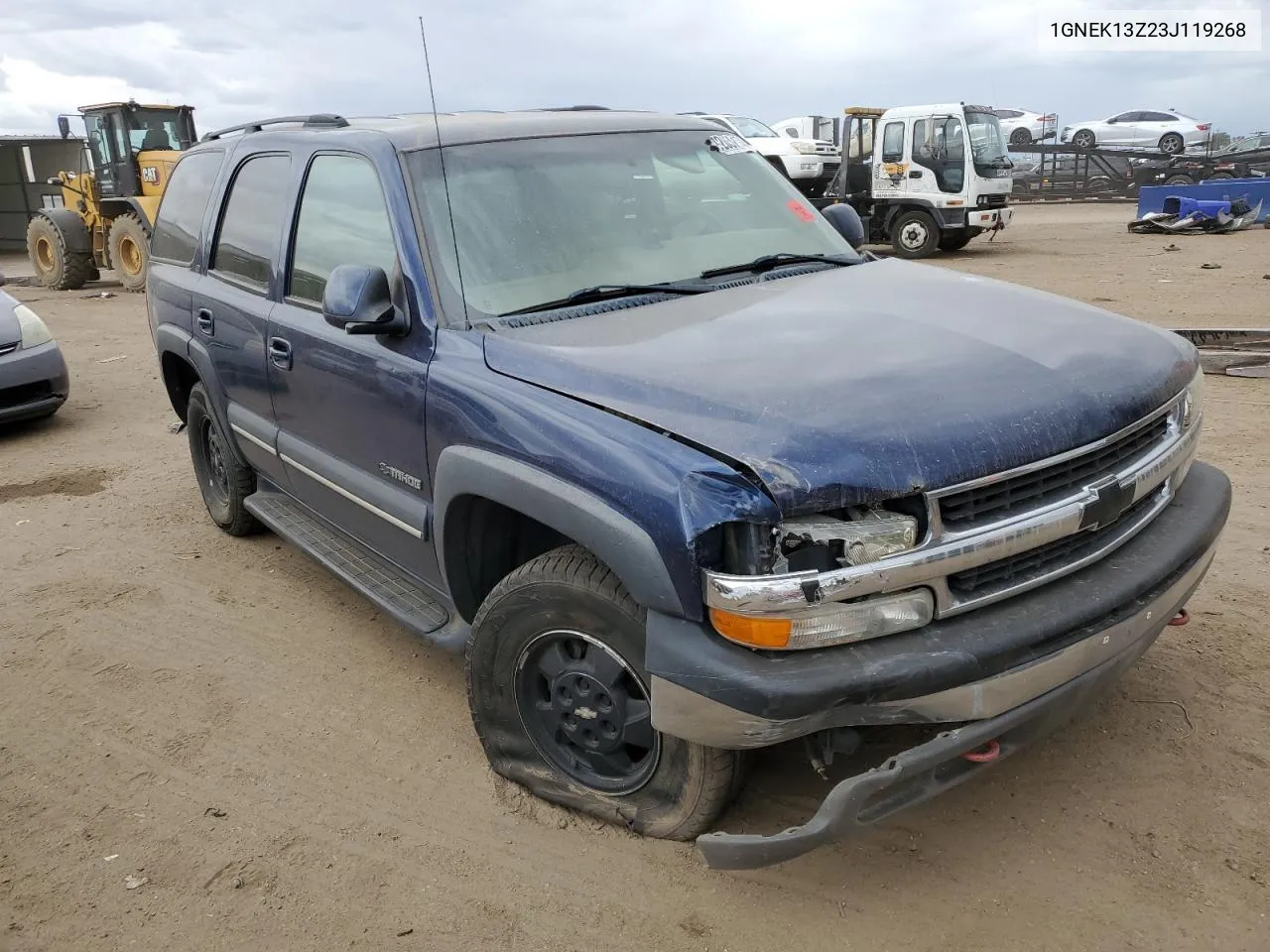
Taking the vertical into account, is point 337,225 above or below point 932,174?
above

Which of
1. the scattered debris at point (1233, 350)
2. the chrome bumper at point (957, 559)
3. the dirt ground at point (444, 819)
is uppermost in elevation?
the chrome bumper at point (957, 559)

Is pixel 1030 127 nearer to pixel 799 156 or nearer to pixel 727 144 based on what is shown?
pixel 799 156

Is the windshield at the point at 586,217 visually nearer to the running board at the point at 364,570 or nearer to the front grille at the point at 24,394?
the running board at the point at 364,570

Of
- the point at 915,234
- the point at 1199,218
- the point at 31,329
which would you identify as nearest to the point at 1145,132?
the point at 1199,218

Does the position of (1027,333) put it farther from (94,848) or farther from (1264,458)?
(1264,458)

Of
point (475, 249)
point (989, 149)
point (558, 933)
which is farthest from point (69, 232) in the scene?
point (558, 933)

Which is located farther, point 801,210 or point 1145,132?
point 1145,132

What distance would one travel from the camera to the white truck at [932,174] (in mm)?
17266

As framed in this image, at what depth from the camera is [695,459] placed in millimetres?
2256

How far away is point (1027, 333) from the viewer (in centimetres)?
282

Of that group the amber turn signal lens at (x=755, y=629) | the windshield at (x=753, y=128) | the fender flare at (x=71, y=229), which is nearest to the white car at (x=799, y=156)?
the windshield at (x=753, y=128)

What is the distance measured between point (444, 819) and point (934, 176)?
16.6 metres

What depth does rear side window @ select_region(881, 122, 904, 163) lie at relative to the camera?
17688 mm

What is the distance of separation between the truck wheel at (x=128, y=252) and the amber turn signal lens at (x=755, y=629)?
17.0 metres
